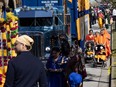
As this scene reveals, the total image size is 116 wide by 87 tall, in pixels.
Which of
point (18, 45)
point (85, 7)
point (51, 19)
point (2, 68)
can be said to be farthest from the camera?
point (85, 7)

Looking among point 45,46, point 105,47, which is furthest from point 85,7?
point 45,46

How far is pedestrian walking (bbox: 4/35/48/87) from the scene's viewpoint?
5289mm

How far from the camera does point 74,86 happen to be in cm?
945

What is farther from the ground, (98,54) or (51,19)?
(51,19)

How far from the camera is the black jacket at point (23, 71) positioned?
17.3 feet

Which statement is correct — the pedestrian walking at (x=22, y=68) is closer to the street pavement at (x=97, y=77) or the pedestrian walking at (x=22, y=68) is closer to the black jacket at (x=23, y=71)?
the black jacket at (x=23, y=71)

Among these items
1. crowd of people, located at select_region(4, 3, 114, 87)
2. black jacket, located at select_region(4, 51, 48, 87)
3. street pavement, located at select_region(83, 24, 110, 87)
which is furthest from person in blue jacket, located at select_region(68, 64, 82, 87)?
street pavement, located at select_region(83, 24, 110, 87)

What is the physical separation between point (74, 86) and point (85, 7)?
1036 centimetres

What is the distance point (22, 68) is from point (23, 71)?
0.04 m

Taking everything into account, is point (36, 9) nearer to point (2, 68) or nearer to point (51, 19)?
point (51, 19)

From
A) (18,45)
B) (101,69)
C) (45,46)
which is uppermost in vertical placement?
(18,45)

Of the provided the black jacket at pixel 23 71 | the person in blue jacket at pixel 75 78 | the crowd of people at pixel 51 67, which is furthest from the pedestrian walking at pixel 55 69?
the black jacket at pixel 23 71

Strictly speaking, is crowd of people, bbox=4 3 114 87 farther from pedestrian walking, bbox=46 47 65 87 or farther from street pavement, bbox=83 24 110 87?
street pavement, bbox=83 24 110 87

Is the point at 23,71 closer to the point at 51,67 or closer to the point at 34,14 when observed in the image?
the point at 51,67
